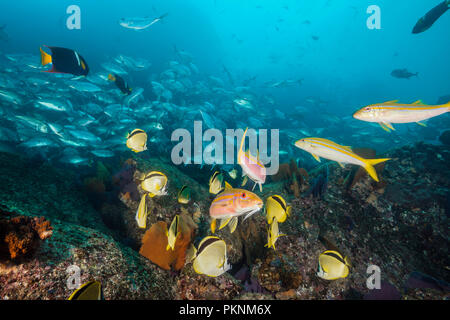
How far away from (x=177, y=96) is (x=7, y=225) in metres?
19.5

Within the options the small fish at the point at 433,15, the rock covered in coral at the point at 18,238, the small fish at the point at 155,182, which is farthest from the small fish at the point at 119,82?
the small fish at the point at 433,15

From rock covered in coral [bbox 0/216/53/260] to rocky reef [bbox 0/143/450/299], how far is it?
0.07 ft

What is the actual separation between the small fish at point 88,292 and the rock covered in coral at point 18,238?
1.15 meters

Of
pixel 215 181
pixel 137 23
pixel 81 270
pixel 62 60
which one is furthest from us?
pixel 137 23

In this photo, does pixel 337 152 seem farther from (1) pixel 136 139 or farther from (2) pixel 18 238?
(2) pixel 18 238

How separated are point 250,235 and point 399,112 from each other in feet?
9.68

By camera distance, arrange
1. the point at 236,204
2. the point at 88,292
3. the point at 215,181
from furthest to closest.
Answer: the point at 215,181, the point at 236,204, the point at 88,292

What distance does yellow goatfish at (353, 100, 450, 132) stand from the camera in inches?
95.2

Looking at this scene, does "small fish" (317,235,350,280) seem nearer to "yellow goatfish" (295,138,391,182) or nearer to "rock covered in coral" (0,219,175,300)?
"yellow goatfish" (295,138,391,182)

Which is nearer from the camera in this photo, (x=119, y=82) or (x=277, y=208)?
(x=277, y=208)

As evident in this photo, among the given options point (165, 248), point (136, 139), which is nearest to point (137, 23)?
point (136, 139)

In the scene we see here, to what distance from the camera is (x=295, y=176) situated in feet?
13.4

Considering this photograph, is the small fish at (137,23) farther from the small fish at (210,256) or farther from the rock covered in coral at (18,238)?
the small fish at (210,256)

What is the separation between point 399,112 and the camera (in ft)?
8.16
